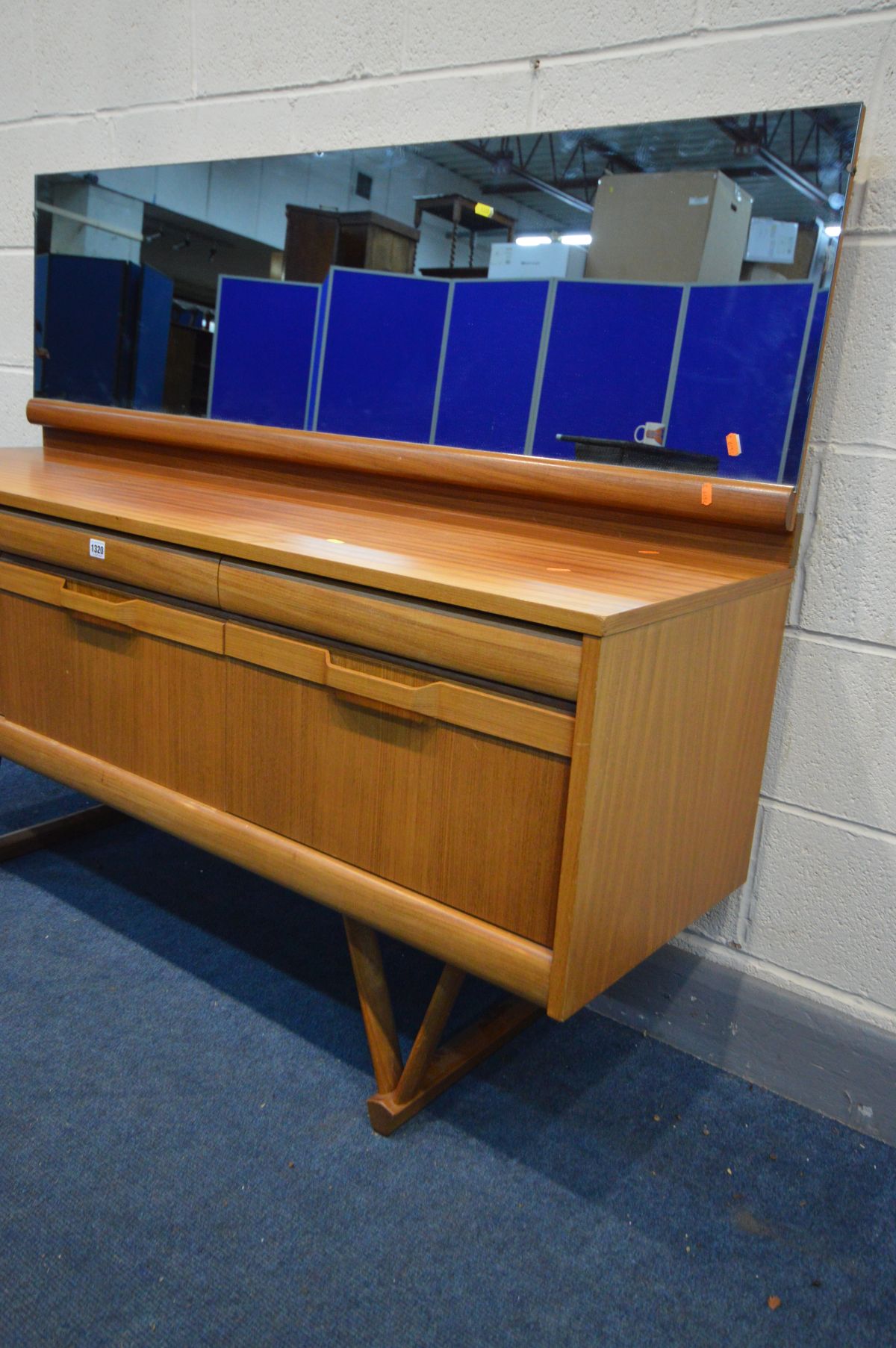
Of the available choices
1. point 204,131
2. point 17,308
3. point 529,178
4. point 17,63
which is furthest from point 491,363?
point 17,63

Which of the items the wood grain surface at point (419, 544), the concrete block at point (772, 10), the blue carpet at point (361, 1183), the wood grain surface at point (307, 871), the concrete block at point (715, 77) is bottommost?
the blue carpet at point (361, 1183)

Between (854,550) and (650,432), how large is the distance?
0.95ft

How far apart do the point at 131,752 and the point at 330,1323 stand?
68 centimetres

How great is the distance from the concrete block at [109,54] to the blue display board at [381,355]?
603 millimetres

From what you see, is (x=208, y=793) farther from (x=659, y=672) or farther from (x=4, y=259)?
(x=4, y=259)

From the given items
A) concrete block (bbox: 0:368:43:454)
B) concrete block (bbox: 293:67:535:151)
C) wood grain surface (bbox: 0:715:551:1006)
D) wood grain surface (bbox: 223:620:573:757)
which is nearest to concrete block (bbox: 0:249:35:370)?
concrete block (bbox: 0:368:43:454)

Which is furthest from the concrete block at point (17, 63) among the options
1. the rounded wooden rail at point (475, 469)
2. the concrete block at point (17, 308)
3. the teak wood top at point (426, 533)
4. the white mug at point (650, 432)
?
the white mug at point (650, 432)

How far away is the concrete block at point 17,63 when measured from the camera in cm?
203

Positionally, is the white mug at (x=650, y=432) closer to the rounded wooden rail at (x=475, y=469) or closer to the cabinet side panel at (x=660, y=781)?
the rounded wooden rail at (x=475, y=469)

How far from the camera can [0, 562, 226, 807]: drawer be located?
3.94 feet

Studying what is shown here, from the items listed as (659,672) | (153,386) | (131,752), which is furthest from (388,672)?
(153,386)

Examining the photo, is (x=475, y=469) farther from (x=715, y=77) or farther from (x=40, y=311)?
(x=40, y=311)

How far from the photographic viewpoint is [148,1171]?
3.64ft

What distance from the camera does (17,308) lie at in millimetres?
2133
